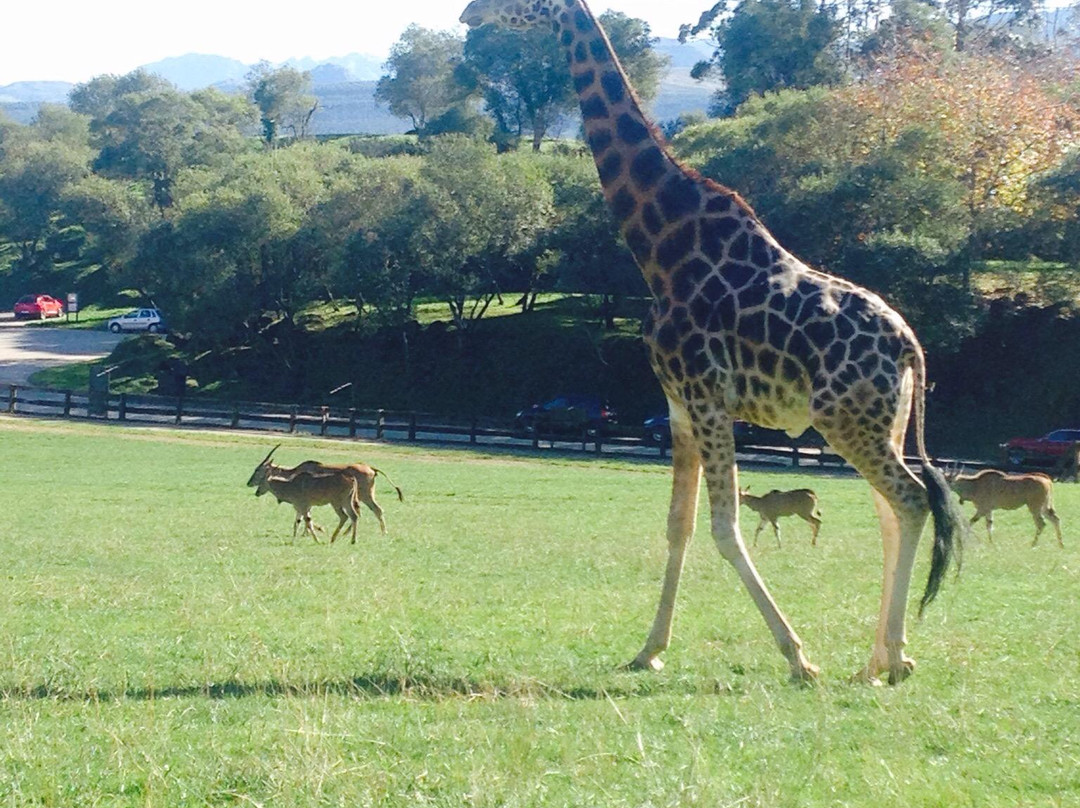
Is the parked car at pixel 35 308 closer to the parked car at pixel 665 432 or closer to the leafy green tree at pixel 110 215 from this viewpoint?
the leafy green tree at pixel 110 215

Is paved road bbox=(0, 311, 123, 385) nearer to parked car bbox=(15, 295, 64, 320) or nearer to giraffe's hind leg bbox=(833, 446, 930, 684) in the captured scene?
parked car bbox=(15, 295, 64, 320)

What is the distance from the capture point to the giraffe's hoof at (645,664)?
1001 centimetres

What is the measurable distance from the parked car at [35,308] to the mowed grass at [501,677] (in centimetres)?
7485

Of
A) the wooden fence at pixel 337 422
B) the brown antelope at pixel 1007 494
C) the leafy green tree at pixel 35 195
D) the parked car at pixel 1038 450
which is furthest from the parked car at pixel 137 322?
the brown antelope at pixel 1007 494

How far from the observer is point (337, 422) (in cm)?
5009

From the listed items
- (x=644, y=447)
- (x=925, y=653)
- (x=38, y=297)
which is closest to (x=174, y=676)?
(x=925, y=653)

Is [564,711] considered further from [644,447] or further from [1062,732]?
[644,447]

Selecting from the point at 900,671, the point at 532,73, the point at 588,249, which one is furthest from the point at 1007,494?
the point at 532,73

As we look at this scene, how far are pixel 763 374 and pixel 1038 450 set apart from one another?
35551 mm

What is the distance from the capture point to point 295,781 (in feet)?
21.4

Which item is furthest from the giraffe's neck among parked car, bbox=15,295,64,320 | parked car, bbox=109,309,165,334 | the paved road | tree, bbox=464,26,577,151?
parked car, bbox=15,295,64,320

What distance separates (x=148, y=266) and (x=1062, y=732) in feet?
202

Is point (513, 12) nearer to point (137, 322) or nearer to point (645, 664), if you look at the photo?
point (645, 664)

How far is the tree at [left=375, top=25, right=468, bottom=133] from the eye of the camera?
461 feet
